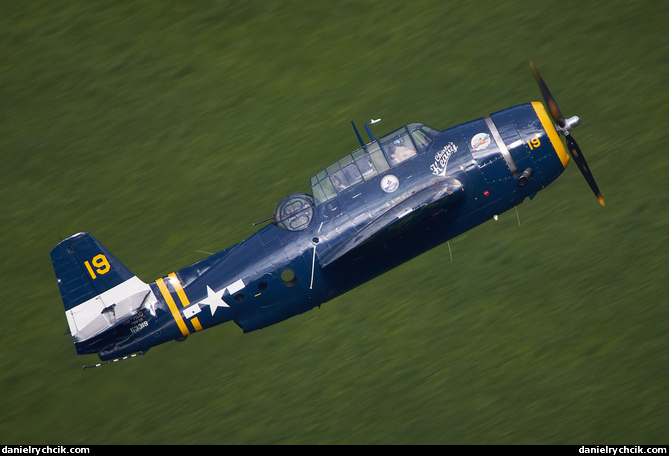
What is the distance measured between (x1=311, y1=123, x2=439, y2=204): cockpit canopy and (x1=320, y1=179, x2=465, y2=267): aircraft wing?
42.0 inches

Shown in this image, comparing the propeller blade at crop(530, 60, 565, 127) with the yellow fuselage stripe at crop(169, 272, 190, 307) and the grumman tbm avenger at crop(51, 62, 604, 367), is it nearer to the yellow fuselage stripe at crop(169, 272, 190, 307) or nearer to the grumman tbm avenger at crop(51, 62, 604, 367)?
the grumman tbm avenger at crop(51, 62, 604, 367)

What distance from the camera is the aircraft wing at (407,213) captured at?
69.2ft

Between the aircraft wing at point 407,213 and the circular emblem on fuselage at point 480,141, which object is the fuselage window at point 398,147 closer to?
the aircraft wing at point 407,213

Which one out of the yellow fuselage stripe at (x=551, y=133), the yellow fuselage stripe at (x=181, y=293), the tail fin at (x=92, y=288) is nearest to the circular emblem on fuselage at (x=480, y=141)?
the yellow fuselage stripe at (x=551, y=133)

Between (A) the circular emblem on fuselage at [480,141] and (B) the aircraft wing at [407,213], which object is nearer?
(B) the aircraft wing at [407,213]

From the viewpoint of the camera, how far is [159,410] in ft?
83.5

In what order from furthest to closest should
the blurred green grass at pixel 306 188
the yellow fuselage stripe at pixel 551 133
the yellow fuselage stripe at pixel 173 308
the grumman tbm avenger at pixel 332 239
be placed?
1. the blurred green grass at pixel 306 188
2. the yellow fuselage stripe at pixel 173 308
3. the yellow fuselage stripe at pixel 551 133
4. the grumman tbm avenger at pixel 332 239


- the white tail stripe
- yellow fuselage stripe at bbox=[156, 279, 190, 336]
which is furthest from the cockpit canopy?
the white tail stripe

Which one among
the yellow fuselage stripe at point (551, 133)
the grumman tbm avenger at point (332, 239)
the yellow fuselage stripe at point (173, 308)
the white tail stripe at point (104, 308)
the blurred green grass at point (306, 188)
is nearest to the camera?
the grumman tbm avenger at point (332, 239)

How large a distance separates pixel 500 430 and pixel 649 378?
13.6 ft

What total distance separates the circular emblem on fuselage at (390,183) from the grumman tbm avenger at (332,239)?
0.02m
